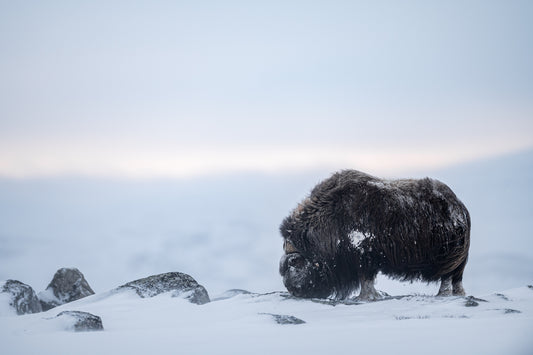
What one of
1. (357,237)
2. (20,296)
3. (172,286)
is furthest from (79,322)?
(357,237)

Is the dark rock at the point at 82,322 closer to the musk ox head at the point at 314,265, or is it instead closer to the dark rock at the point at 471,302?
the musk ox head at the point at 314,265

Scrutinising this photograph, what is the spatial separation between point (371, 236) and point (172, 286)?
3.54 meters

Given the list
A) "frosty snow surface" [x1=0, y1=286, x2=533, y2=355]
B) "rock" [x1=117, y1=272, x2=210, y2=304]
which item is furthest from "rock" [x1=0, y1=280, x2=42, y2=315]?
"rock" [x1=117, y1=272, x2=210, y2=304]

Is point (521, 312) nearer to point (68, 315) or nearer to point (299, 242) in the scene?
point (299, 242)

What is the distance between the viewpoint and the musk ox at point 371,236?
880cm

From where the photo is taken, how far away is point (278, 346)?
16.9ft

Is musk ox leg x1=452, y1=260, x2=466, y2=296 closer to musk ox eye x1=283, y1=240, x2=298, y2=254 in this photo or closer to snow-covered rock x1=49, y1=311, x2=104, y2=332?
musk ox eye x1=283, y1=240, x2=298, y2=254

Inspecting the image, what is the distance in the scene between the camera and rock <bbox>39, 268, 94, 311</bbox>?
11.6 meters

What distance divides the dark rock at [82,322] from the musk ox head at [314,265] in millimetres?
3642

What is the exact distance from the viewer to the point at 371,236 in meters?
8.75

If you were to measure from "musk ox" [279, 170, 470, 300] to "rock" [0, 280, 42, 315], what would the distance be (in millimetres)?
4449

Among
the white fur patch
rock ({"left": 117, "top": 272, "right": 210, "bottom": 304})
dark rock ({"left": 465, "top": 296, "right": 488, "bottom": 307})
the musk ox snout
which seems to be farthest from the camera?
Answer: rock ({"left": 117, "top": 272, "right": 210, "bottom": 304})

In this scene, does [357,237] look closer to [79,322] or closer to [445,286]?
[445,286]

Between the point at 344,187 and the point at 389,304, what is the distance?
2120 mm
